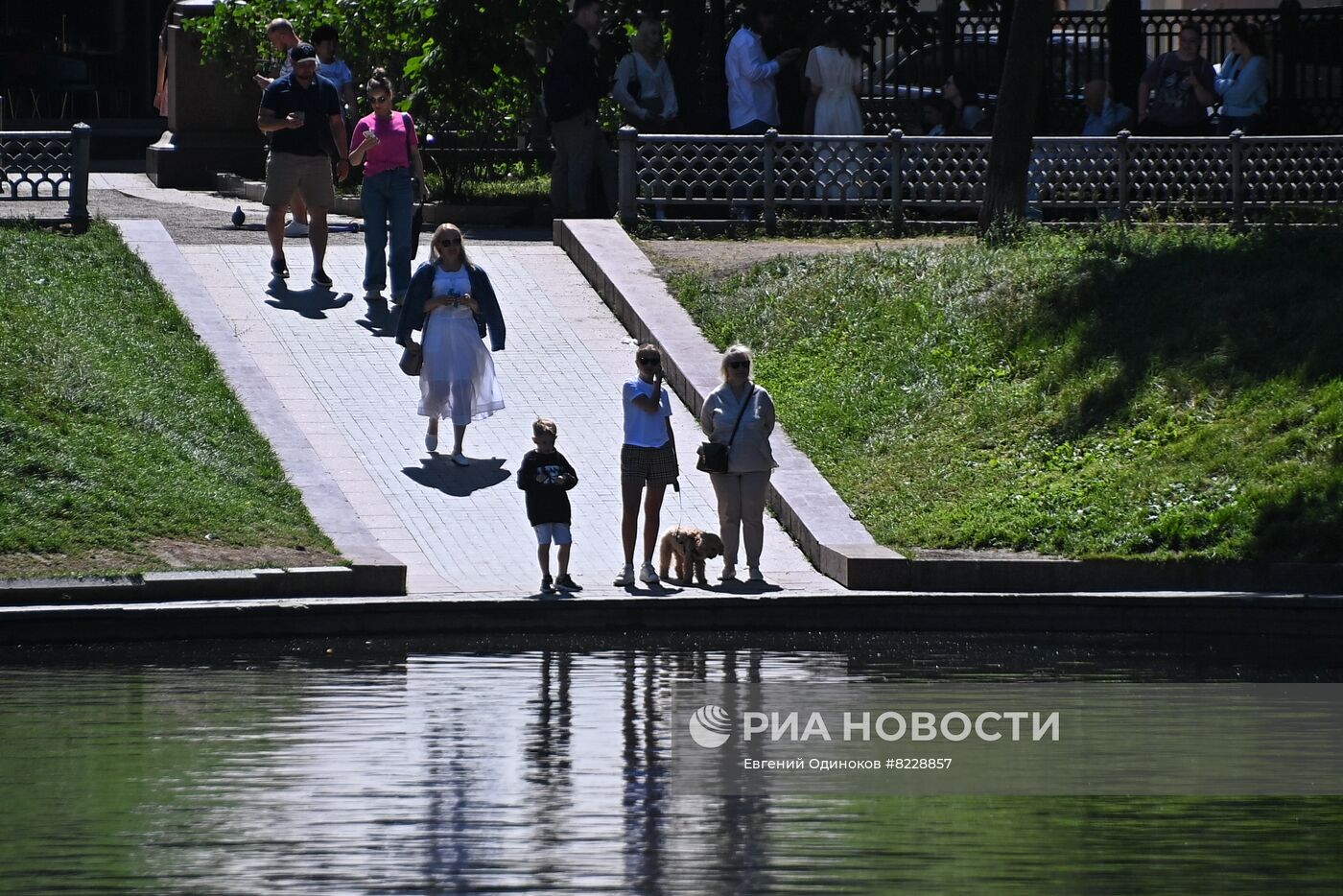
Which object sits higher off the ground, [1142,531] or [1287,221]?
[1287,221]

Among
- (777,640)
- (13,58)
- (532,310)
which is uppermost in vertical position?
(13,58)

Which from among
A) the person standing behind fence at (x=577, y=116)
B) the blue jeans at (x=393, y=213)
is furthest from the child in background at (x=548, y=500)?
the person standing behind fence at (x=577, y=116)

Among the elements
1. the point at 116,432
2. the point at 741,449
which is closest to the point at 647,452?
the point at 741,449

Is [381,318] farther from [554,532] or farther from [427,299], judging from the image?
[554,532]

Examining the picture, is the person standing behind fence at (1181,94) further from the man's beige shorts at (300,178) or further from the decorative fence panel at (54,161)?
the decorative fence panel at (54,161)

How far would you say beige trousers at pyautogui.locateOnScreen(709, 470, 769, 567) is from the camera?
43.1 ft

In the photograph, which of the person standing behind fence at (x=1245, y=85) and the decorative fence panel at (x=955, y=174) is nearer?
the decorative fence panel at (x=955, y=174)

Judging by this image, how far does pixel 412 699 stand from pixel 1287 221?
11410 millimetres

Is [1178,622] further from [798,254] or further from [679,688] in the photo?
[798,254]

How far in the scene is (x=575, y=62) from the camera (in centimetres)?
2000

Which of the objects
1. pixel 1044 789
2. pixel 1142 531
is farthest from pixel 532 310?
pixel 1044 789

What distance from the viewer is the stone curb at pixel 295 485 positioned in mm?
12055

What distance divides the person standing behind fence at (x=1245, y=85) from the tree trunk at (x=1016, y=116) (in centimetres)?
390

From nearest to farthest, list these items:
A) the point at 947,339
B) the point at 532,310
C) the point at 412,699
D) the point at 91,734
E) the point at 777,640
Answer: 1. the point at 91,734
2. the point at 412,699
3. the point at 777,640
4. the point at 947,339
5. the point at 532,310
